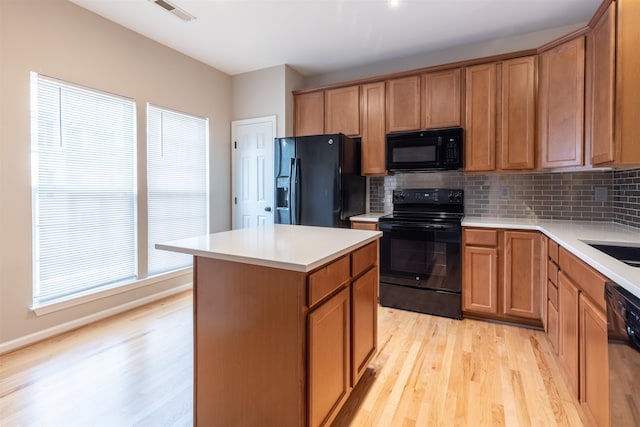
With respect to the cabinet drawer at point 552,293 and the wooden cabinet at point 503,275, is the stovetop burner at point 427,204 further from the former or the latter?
the cabinet drawer at point 552,293

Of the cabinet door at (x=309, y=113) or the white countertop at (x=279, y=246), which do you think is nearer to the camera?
the white countertop at (x=279, y=246)

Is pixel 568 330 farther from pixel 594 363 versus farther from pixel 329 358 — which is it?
pixel 329 358

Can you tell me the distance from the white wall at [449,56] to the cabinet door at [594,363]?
106 inches

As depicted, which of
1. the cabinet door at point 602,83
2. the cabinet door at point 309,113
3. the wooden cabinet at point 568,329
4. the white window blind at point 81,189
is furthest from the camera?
the cabinet door at point 309,113

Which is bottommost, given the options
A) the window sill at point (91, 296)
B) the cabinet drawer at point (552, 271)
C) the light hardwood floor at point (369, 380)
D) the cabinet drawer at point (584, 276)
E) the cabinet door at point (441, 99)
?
the light hardwood floor at point (369, 380)

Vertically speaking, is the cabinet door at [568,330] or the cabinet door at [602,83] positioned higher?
the cabinet door at [602,83]

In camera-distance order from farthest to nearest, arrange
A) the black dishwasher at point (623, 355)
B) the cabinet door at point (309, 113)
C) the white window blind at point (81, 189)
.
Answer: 1. the cabinet door at point (309, 113)
2. the white window blind at point (81, 189)
3. the black dishwasher at point (623, 355)

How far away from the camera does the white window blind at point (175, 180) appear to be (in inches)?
130

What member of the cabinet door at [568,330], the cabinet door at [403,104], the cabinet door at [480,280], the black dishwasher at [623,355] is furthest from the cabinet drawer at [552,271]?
the cabinet door at [403,104]

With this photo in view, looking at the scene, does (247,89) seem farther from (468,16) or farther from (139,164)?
(468,16)

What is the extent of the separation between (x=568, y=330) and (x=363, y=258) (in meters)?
1.21

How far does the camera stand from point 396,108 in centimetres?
338

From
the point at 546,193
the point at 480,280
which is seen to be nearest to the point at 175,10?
the point at 480,280

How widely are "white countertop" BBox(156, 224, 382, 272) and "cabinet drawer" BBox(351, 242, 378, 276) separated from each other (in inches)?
2.5
